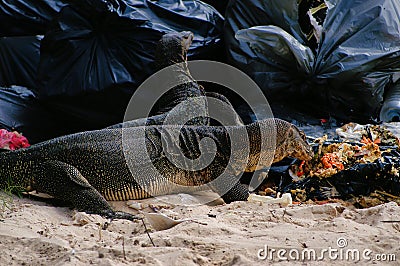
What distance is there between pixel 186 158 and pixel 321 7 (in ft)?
7.15

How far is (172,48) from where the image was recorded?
439cm

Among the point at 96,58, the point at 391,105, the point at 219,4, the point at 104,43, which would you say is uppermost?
the point at 219,4

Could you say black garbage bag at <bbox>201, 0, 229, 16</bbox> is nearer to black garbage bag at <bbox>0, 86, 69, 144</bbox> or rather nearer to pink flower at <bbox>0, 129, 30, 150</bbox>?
black garbage bag at <bbox>0, 86, 69, 144</bbox>

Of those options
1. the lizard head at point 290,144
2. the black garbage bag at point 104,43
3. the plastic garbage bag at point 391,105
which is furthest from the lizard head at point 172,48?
the plastic garbage bag at point 391,105

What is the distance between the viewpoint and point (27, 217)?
2959 mm

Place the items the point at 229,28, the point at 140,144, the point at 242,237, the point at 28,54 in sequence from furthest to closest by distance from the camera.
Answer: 1. the point at 28,54
2. the point at 229,28
3. the point at 140,144
4. the point at 242,237

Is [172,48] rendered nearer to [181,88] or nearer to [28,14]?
[181,88]

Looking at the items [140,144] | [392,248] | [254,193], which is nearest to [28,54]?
[140,144]

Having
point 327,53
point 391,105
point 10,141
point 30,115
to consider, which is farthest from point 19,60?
point 391,105

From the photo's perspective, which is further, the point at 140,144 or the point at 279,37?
the point at 279,37

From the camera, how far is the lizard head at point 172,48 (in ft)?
14.4

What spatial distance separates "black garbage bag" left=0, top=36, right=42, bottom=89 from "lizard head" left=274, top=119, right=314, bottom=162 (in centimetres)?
262

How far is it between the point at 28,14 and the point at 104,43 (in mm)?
1325

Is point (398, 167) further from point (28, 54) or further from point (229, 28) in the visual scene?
point (28, 54)
